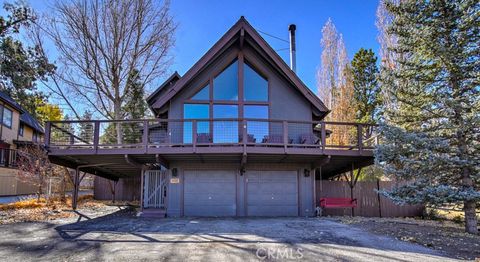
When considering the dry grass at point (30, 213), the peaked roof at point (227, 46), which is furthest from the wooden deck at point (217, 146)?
the dry grass at point (30, 213)

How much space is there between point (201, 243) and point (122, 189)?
14786mm

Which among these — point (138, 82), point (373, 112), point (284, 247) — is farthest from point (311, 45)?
point (284, 247)

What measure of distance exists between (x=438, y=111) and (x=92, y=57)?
17.4 m

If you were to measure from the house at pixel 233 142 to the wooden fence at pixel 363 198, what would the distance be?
1027mm

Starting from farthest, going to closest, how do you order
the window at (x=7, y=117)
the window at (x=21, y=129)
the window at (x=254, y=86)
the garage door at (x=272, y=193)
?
1. the window at (x=21, y=129)
2. the window at (x=7, y=117)
3. the window at (x=254, y=86)
4. the garage door at (x=272, y=193)

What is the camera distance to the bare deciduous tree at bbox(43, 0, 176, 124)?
57.1 ft

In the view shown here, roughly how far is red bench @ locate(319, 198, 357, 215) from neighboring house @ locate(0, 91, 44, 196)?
18869mm

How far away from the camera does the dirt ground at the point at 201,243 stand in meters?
5.69

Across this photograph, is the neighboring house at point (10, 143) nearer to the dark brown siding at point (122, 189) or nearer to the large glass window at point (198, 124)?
the dark brown siding at point (122, 189)

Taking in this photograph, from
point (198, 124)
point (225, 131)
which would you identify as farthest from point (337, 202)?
point (198, 124)

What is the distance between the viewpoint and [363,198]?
1351 centimetres

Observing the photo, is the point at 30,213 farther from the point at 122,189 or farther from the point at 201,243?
the point at 201,243

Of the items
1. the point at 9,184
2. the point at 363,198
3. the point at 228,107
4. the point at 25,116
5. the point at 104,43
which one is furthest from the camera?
the point at 25,116

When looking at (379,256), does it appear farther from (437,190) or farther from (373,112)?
(373,112)
